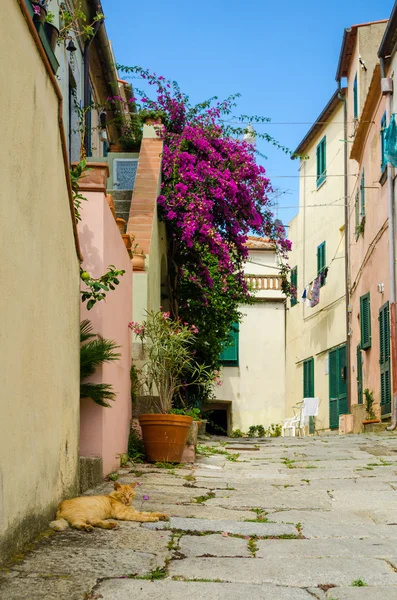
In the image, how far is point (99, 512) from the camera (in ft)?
17.2

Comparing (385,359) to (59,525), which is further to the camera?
(385,359)

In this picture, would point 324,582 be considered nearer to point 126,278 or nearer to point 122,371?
point 122,371

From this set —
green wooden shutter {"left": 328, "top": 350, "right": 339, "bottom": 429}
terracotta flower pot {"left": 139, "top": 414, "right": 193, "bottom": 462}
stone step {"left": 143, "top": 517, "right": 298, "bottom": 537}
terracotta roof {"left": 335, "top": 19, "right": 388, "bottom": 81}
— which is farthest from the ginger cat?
terracotta roof {"left": 335, "top": 19, "right": 388, "bottom": 81}

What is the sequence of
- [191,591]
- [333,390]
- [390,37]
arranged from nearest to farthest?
[191,591] → [390,37] → [333,390]

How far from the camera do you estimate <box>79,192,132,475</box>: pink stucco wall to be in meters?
7.07

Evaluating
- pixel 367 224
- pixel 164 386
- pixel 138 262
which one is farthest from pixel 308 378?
pixel 164 386

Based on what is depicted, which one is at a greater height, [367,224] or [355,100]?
[355,100]

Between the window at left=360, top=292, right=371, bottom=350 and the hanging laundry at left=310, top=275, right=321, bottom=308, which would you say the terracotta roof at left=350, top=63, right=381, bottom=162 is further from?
the hanging laundry at left=310, top=275, right=321, bottom=308

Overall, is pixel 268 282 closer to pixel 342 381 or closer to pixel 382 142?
pixel 342 381

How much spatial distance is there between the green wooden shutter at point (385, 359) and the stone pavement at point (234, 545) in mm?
6629

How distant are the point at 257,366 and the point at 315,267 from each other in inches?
155

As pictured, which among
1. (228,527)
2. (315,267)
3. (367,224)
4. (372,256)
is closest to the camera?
(228,527)

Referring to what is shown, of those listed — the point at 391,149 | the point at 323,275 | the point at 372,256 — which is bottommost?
the point at 372,256

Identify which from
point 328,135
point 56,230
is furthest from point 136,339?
point 328,135
